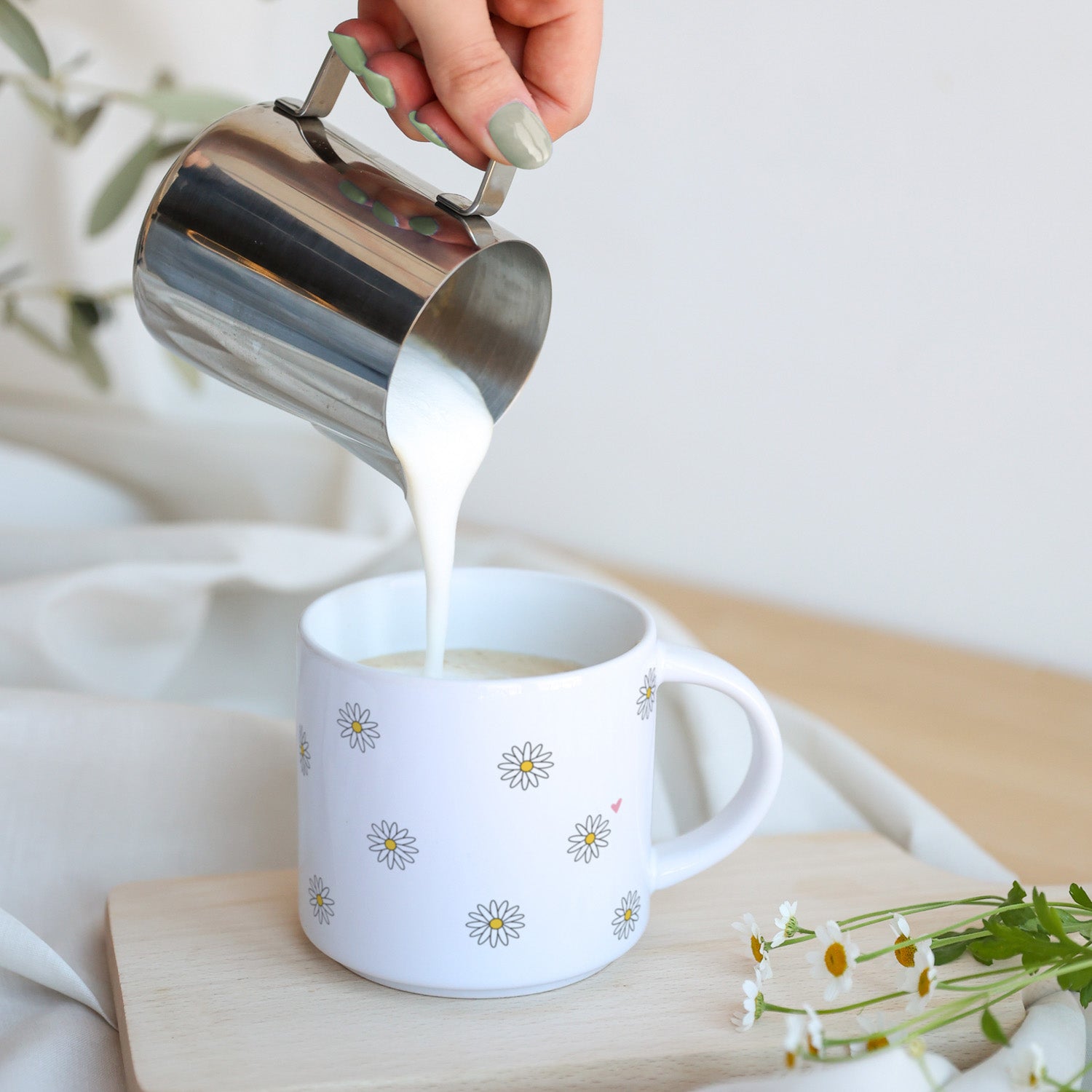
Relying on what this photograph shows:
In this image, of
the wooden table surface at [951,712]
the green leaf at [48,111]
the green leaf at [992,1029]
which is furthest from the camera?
the green leaf at [48,111]

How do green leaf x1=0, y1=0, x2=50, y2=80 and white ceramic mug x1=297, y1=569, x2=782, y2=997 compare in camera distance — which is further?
green leaf x1=0, y1=0, x2=50, y2=80

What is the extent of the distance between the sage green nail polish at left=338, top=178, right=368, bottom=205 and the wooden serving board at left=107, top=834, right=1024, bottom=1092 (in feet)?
0.96

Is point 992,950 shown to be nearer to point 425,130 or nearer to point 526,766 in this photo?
point 526,766

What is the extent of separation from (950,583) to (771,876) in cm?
49

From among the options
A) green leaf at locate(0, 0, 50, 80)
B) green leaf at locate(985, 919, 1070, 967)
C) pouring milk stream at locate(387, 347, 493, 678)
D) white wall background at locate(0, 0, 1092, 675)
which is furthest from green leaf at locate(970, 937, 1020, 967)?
green leaf at locate(0, 0, 50, 80)

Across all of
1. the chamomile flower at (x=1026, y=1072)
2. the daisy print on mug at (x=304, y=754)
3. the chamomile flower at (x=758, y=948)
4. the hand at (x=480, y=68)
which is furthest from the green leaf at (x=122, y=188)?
the chamomile flower at (x=1026, y=1072)

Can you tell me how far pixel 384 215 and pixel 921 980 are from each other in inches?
12.9

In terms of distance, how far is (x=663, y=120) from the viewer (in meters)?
1.04

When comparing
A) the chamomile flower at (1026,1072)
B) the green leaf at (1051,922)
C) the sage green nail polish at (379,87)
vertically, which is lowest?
the chamomile flower at (1026,1072)

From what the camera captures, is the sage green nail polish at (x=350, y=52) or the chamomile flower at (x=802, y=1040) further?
the sage green nail polish at (x=350, y=52)

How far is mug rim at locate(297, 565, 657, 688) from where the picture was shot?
1.51 ft

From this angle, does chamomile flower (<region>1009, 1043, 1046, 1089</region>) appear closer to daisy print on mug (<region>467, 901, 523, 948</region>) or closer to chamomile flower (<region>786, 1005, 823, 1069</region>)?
chamomile flower (<region>786, 1005, 823, 1069</region>)

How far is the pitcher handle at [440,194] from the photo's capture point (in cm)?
49

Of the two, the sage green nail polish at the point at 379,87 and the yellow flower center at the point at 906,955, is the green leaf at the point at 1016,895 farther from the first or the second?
the sage green nail polish at the point at 379,87
